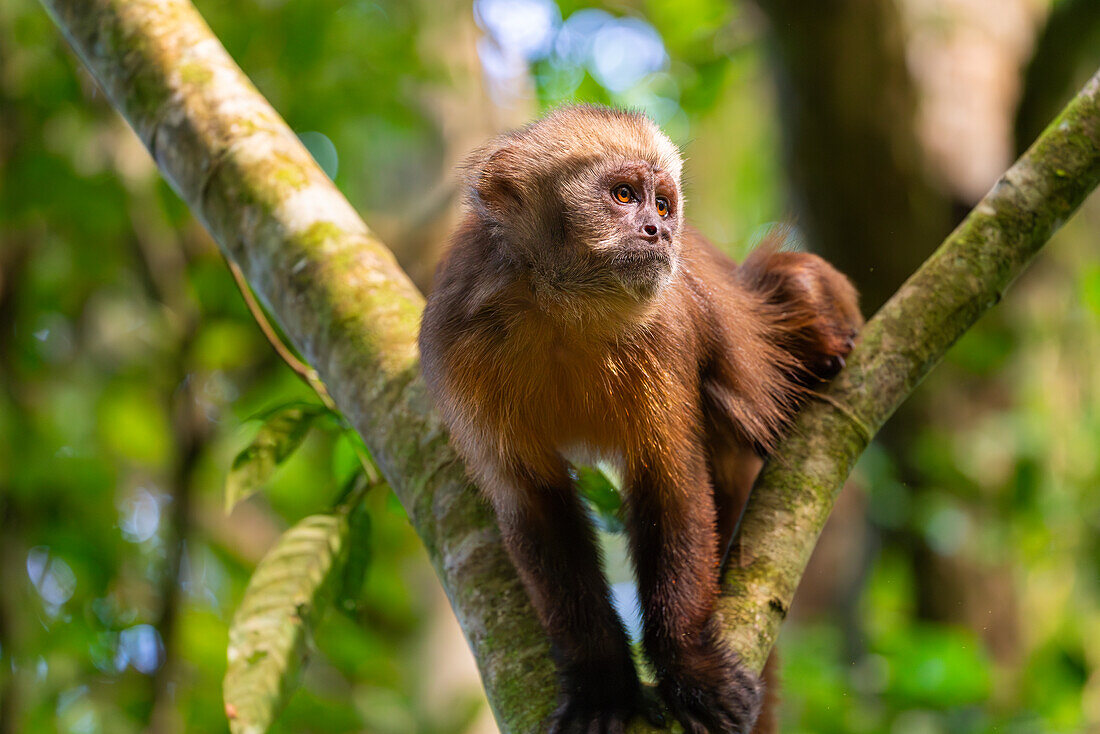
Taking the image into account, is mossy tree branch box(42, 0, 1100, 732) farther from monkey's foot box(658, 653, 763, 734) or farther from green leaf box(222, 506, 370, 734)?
green leaf box(222, 506, 370, 734)

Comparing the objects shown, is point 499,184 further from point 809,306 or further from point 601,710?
point 601,710

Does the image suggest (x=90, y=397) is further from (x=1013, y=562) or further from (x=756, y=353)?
(x=1013, y=562)

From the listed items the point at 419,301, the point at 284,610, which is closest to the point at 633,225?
the point at 419,301

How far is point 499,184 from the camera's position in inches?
99.4

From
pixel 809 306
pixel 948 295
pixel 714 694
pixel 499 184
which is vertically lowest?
pixel 714 694

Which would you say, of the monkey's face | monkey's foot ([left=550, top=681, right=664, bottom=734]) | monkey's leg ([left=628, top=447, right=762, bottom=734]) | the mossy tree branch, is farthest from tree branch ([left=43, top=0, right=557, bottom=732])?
the monkey's face

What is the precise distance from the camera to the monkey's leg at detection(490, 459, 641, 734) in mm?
2139

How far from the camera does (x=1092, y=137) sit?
234 cm

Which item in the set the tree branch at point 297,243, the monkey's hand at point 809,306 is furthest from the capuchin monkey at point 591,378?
the monkey's hand at point 809,306

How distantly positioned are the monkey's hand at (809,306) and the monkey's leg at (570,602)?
3.40ft

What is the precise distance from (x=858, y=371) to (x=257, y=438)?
1.59 metres

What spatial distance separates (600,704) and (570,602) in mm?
260

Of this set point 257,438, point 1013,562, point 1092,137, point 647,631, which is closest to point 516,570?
point 647,631

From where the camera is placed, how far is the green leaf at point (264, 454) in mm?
2525
